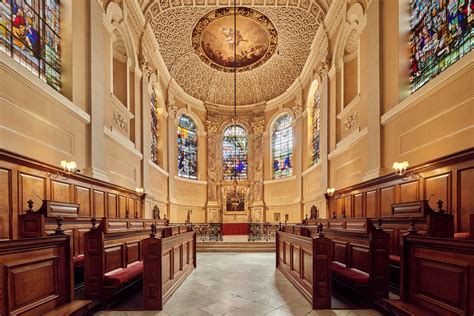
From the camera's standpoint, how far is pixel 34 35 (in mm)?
5988

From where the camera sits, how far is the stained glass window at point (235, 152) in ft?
61.9

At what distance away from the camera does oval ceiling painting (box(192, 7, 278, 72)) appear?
1444 centimetres

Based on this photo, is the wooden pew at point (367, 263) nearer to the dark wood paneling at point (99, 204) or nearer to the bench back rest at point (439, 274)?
the bench back rest at point (439, 274)

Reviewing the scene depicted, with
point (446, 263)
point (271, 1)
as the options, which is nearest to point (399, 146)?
point (446, 263)

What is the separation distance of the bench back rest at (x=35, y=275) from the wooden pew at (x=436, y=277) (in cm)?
344

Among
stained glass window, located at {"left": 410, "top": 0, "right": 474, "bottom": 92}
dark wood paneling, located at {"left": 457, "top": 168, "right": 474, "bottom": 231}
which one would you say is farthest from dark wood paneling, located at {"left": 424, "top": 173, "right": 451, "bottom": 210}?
stained glass window, located at {"left": 410, "top": 0, "right": 474, "bottom": 92}

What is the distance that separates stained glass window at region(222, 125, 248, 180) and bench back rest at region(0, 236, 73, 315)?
15.7 m

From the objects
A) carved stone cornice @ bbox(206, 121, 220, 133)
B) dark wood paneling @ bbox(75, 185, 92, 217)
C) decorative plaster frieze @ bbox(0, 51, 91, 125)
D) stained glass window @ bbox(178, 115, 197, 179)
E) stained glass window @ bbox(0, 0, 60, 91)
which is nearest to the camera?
decorative plaster frieze @ bbox(0, 51, 91, 125)

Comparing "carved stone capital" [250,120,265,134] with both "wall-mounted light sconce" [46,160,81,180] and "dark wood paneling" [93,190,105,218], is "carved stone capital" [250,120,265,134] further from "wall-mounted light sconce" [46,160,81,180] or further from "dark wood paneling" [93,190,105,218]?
"wall-mounted light sconce" [46,160,81,180]

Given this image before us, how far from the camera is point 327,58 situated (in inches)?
460

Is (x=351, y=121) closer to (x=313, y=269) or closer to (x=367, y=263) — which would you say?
(x=367, y=263)

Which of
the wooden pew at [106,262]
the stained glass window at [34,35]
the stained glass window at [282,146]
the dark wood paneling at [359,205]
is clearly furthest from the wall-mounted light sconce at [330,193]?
the stained glass window at [34,35]

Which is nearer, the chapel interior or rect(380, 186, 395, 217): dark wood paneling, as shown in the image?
the chapel interior

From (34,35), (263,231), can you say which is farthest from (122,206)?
(263,231)
